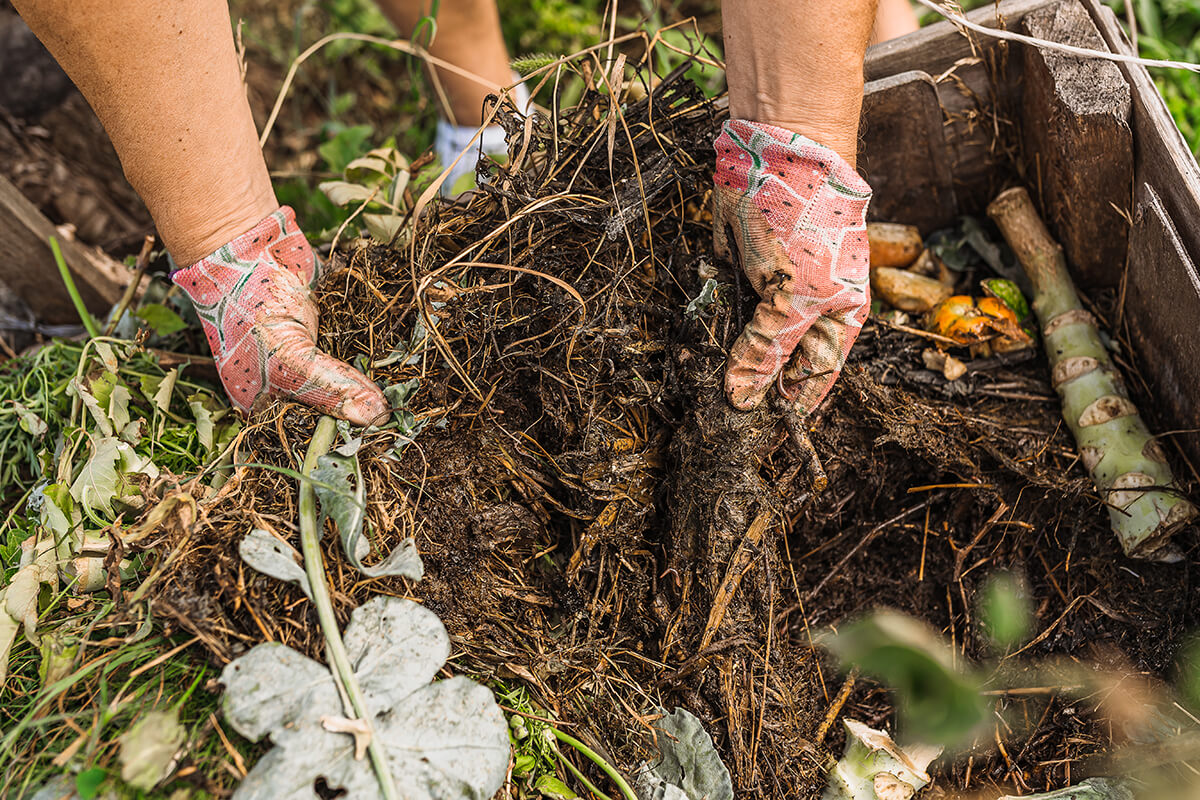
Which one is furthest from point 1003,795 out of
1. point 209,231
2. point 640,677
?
point 209,231

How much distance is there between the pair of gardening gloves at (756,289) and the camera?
4.42 ft

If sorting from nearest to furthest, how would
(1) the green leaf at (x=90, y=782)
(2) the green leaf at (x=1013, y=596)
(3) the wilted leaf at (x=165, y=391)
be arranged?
(1) the green leaf at (x=90, y=782) → (2) the green leaf at (x=1013, y=596) → (3) the wilted leaf at (x=165, y=391)

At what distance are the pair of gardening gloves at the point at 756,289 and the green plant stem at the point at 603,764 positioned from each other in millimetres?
665

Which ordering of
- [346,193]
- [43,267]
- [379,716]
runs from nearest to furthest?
[379,716] < [346,193] < [43,267]

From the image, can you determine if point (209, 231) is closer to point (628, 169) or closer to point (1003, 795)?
point (628, 169)

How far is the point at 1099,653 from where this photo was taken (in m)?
1.51

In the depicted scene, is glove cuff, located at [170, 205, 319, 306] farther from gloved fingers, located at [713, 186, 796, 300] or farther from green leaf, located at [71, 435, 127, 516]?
gloved fingers, located at [713, 186, 796, 300]

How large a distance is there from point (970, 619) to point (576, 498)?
0.86 meters

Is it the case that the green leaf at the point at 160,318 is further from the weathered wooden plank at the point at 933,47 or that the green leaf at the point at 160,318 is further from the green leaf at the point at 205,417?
the weathered wooden plank at the point at 933,47

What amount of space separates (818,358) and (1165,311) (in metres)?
0.77

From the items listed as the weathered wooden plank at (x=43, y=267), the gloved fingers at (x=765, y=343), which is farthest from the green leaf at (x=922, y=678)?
the weathered wooden plank at (x=43, y=267)

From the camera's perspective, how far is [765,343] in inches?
54.1

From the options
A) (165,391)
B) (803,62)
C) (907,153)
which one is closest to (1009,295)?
(907,153)

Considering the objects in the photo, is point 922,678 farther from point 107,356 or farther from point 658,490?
point 107,356
